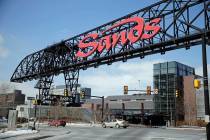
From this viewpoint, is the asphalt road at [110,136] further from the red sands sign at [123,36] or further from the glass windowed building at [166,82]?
the glass windowed building at [166,82]

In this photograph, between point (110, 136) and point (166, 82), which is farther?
point (166, 82)

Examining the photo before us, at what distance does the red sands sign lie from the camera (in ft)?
145

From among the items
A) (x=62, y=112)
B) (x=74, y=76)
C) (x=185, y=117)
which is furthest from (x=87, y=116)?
(x=185, y=117)

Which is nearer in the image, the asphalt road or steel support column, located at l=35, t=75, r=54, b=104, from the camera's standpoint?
the asphalt road

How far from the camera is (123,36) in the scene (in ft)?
158

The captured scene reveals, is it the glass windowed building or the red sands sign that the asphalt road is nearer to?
the red sands sign

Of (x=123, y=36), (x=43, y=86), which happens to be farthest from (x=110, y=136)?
(x=43, y=86)

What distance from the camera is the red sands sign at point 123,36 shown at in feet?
145

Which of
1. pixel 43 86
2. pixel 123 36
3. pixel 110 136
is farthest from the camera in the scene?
pixel 43 86

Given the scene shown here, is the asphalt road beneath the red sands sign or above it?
beneath

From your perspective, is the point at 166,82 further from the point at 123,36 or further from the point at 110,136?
the point at 110,136

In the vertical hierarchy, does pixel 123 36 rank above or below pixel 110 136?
above

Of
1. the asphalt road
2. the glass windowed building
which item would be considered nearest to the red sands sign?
the asphalt road

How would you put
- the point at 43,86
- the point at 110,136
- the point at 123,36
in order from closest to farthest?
the point at 110,136 < the point at 123,36 < the point at 43,86
